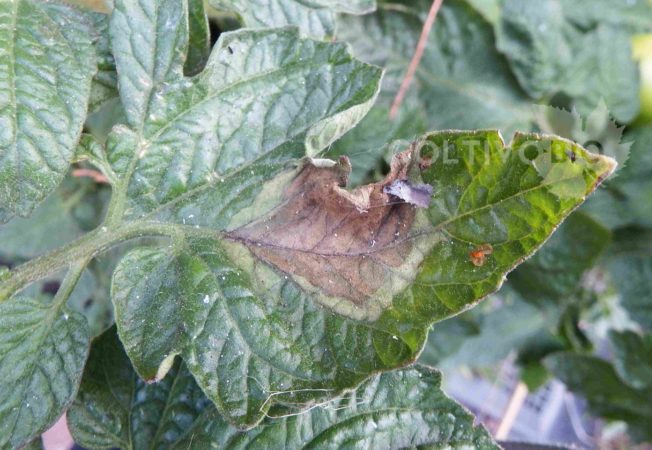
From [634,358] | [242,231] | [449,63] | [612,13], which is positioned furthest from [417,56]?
[634,358]

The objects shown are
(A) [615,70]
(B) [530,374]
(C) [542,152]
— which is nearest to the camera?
(C) [542,152]

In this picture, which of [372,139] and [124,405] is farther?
[372,139]

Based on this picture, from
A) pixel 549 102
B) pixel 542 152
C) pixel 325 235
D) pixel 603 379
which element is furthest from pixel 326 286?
pixel 603 379

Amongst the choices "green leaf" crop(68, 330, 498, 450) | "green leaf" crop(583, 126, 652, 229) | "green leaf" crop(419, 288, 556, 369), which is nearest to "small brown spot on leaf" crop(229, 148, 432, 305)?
"green leaf" crop(68, 330, 498, 450)

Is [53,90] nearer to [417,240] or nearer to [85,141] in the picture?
[85,141]

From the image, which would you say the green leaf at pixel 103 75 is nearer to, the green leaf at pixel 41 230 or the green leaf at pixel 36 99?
the green leaf at pixel 36 99

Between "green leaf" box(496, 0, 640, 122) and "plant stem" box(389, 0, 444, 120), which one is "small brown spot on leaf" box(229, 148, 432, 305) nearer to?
"plant stem" box(389, 0, 444, 120)

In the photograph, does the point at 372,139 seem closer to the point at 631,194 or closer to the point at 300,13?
the point at 300,13
